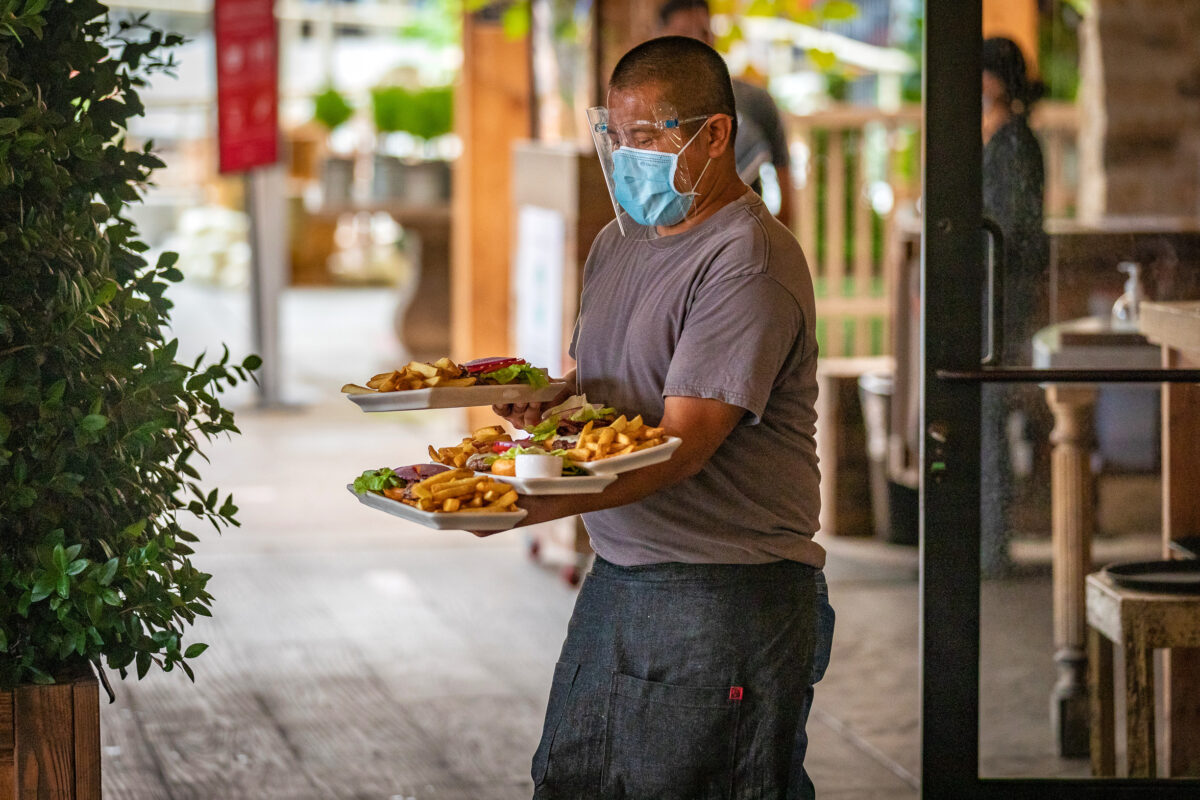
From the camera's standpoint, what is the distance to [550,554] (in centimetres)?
605

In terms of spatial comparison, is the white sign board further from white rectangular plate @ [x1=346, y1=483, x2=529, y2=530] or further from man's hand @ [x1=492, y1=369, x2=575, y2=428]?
white rectangular plate @ [x1=346, y1=483, x2=529, y2=530]

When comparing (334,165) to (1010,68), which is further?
(334,165)

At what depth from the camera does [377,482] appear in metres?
2.13

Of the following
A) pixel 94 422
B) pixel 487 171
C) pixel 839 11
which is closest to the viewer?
pixel 94 422

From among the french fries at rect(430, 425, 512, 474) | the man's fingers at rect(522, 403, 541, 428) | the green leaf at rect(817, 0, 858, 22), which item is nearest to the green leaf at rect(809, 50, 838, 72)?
the green leaf at rect(817, 0, 858, 22)

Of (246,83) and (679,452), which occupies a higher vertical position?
(246,83)

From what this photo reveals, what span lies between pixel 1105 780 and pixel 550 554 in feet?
10.6

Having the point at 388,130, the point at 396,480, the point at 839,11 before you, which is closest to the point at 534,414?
the point at 396,480

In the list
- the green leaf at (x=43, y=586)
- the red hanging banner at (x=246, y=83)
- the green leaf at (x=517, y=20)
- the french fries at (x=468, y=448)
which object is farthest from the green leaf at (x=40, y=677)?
the red hanging banner at (x=246, y=83)

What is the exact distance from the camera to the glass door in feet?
9.65

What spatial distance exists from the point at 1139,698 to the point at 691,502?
1.43 metres

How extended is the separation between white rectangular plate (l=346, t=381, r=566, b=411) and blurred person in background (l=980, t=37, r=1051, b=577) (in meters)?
1.20

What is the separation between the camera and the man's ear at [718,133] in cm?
223

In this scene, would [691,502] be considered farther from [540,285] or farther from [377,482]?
[540,285]
